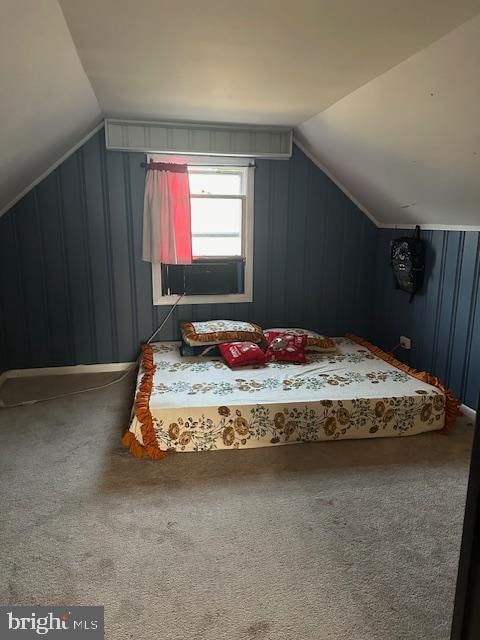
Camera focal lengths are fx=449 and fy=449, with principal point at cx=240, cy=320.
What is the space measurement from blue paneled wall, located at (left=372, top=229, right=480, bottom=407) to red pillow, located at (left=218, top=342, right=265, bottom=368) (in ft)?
4.36

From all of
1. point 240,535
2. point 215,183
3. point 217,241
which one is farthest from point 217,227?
point 240,535

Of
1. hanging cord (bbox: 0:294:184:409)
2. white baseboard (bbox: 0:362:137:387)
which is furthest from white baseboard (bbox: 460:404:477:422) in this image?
white baseboard (bbox: 0:362:137:387)

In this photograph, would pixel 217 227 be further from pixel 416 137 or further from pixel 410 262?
pixel 416 137

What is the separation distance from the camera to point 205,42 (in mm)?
1998

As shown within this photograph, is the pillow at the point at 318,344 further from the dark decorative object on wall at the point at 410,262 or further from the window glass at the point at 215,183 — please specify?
the window glass at the point at 215,183

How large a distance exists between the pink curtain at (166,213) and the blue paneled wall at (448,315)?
6.24ft

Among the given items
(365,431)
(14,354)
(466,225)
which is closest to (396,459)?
(365,431)

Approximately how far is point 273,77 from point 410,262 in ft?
6.14

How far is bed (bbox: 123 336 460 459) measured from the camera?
104 inches

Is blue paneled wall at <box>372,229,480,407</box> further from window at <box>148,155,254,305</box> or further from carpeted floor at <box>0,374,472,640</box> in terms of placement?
window at <box>148,155,254,305</box>

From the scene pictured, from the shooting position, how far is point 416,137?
2576 millimetres

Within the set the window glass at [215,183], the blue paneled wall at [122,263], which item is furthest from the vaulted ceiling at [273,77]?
the window glass at [215,183]

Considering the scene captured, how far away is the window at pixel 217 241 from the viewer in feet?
13.2

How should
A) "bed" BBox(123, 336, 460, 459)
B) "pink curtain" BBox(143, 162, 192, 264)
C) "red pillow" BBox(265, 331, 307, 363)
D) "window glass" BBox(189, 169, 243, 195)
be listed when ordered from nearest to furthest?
1. "bed" BBox(123, 336, 460, 459)
2. "red pillow" BBox(265, 331, 307, 363)
3. "pink curtain" BBox(143, 162, 192, 264)
4. "window glass" BBox(189, 169, 243, 195)
